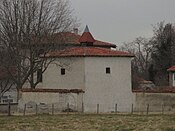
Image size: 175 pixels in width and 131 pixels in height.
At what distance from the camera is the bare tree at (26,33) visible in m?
46.1

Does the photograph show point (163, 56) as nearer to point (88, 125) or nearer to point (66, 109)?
point (66, 109)

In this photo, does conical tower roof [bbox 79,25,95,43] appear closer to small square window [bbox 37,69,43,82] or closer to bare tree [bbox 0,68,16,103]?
small square window [bbox 37,69,43,82]

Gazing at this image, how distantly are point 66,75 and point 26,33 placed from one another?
6.07 metres

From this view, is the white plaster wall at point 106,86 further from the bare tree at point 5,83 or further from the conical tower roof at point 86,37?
the bare tree at point 5,83

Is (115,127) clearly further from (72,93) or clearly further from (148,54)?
(148,54)

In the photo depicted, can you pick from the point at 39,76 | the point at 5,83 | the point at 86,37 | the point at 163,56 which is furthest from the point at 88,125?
the point at 163,56

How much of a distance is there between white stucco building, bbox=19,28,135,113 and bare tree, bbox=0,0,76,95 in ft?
5.43

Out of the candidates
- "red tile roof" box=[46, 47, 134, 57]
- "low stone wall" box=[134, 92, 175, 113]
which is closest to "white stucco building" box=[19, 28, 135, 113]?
"red tile roof" box=[46, 47, 134, 57]

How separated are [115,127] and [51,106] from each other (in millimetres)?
16096

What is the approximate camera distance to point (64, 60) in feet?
152

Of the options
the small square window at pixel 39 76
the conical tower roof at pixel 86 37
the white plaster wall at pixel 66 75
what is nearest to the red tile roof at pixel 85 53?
the white plaster wall at pixel 66 75

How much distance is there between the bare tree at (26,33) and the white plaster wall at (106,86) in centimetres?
520

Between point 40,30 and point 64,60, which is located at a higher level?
point 40,30

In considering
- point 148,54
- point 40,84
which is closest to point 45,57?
point 40,84
